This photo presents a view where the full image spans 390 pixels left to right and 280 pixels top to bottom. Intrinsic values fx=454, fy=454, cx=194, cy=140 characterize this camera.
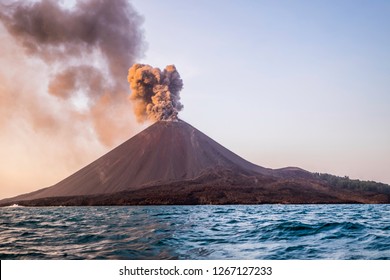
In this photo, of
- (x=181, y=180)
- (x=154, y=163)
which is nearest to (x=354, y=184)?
(x=181, y=180)

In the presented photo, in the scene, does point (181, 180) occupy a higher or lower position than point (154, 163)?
lower

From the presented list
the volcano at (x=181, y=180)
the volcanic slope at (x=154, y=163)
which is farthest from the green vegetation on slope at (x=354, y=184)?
the volcanic slope at (x=154, y=163)

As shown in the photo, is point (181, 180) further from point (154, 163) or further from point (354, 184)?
point (354, 184)

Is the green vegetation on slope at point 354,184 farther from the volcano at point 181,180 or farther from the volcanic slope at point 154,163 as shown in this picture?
the volcanic slope at point 154,163

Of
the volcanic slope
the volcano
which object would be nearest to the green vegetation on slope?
the volcano

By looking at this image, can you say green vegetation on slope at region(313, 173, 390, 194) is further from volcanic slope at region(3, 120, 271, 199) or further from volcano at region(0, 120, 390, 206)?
volcanic slope at region(3, 120, 271, 199)

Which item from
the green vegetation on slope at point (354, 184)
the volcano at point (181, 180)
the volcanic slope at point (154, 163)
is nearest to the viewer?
the green vegetation on slope at point (354, 184)

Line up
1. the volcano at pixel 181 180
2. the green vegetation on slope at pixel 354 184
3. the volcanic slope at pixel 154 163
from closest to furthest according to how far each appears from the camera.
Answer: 1. the green vegetation on slope at pixel 354 184
2. the volcano at pixel 181 180
3. the volcanic slope at pixel 154 163
